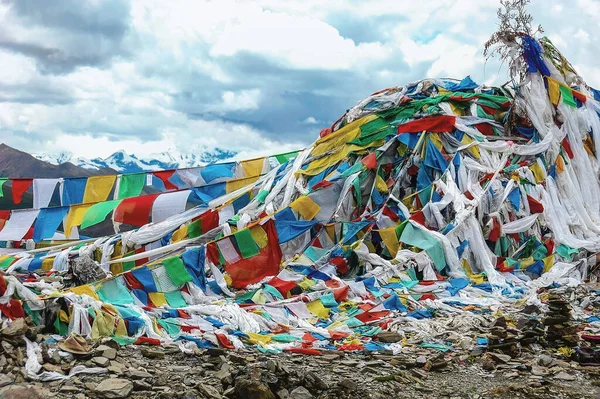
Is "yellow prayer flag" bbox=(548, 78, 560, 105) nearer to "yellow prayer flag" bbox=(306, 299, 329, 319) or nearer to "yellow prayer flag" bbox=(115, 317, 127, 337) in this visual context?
"yellow prayer flag" bbox=(306, 299, 329, 319)

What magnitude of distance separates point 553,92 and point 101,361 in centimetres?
1493

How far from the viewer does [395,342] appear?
33.7 ft

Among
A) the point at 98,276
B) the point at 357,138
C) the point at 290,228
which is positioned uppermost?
the point at 357,138

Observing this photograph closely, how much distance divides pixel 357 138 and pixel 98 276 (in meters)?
9.19

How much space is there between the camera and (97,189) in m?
20.9

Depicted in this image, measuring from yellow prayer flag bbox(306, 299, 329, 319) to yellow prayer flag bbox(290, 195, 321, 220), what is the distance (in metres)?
4.79

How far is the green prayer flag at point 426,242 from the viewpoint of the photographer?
15273 mm

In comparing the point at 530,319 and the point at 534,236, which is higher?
the point at 534,236

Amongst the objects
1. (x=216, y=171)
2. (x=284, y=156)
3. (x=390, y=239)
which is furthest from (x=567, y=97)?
(x=216, y=171)

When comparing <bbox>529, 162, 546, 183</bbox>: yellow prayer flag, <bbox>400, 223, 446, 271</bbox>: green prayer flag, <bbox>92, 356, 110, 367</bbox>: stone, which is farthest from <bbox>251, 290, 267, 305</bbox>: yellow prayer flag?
<bbox>529, 162, 546, 183</bbox>: yellow prayer flag

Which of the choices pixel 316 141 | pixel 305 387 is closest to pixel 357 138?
pixel 316 141

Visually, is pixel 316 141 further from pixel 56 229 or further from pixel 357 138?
pixel 56 229

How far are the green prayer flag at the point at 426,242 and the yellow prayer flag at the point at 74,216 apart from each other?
925cm

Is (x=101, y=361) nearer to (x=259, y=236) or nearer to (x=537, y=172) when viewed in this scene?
(x=259, y=236)
